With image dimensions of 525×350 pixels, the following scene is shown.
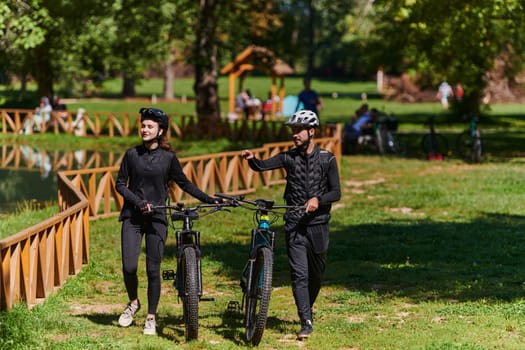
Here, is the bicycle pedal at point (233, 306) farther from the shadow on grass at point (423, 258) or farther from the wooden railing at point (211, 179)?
the wooden railing at point (211, 179)

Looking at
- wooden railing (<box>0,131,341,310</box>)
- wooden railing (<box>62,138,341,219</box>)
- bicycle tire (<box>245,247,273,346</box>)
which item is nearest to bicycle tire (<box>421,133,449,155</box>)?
wooden railing (<box>62,138,341,219</box>)

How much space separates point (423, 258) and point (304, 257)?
473cm

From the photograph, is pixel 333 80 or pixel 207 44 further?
pixel 333 80

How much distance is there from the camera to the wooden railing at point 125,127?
36.1 m

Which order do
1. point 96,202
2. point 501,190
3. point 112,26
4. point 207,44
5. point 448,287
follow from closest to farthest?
point 448,287
point 96,202
point 501,190
point 207,44
point 112,26

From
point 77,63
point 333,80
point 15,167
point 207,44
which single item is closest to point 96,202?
point 15,167

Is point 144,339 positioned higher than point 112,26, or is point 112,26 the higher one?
point 112,26

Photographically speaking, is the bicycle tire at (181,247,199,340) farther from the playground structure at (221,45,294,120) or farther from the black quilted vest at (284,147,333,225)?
the playground structure at (221,45,294,120)

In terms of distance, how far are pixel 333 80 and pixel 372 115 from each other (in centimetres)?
8581

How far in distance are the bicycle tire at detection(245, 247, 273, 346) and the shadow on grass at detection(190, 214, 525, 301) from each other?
266 centimetres

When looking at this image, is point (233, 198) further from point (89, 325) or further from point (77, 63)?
point (77, 63)

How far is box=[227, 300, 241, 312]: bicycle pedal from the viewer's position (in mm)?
10131

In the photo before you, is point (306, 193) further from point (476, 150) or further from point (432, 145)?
point (432, 145)

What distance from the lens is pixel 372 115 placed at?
30.5m
